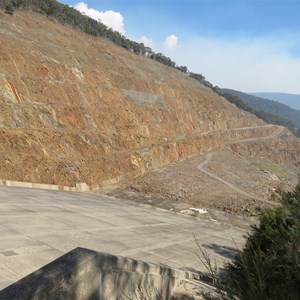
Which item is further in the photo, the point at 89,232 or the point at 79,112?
the point at 79,112

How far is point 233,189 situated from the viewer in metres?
39.6

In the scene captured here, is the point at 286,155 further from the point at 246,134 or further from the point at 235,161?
the point at 235,161

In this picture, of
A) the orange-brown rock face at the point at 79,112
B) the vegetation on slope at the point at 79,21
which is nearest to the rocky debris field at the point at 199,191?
the orange-brown rock face at the point at 79,112

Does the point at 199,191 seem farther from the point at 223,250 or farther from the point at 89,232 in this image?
the point at 89,232

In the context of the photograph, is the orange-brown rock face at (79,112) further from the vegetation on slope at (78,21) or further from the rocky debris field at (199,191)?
the vegetation on slope at (78,21)

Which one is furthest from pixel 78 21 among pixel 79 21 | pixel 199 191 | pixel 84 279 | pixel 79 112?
pixel 84 279

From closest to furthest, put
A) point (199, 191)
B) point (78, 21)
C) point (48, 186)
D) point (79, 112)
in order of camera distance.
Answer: point (48, 186), point (199, 191), point (79, 112), point (78, 21)

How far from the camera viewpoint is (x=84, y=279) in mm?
4938

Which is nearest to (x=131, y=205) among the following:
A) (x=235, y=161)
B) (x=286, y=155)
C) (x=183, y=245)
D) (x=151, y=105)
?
(x=183, y=245)

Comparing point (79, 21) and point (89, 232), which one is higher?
point (79, 21)

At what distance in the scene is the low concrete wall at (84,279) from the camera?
4320 millimetres

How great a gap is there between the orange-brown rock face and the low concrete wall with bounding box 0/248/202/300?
23.5 meters

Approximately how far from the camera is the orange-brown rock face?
30.9 m

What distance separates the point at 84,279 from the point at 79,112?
116 feet
